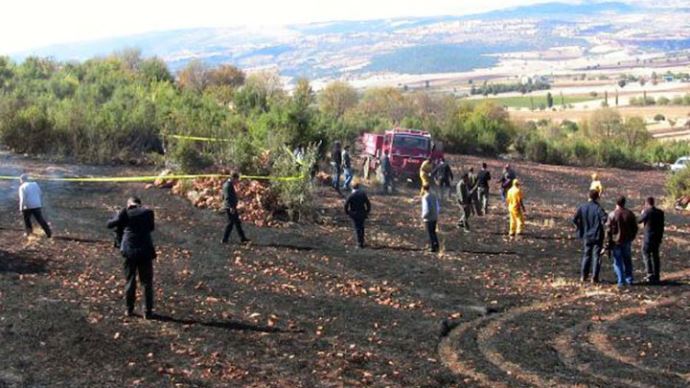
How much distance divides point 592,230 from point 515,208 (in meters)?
5.25

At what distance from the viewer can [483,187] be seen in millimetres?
25594

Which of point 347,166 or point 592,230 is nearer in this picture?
point 592,230

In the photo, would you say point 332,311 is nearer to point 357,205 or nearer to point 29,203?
point 357,205

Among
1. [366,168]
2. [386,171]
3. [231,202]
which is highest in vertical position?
[231,202]

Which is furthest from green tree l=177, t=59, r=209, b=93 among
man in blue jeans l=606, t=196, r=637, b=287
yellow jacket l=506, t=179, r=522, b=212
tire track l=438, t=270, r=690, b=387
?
tire track l=438, t=270, r=690, b=387

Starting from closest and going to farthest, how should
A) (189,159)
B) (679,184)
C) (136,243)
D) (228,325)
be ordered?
(136,243) < (228,325) < (189,159) < (679,184)

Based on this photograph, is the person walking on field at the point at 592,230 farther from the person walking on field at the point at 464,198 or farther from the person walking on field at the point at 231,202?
the person walking on field at the point at 231,202

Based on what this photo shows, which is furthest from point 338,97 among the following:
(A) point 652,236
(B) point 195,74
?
(A) point 652,236

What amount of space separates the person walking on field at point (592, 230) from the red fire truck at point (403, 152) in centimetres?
1616

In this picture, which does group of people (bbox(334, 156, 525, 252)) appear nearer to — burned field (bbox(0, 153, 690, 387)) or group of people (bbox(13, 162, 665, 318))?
group of people (bbox(13, 162, 665, 318))

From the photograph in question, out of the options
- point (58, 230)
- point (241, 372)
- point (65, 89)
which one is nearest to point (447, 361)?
point (241, 372)

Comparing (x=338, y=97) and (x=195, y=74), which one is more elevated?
(x=195, y=74)

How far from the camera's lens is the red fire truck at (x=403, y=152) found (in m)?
33.4

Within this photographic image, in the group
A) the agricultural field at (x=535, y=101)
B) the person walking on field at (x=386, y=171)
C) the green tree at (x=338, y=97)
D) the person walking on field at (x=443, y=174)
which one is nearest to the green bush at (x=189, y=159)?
the person walking on field at (x=386, y=171)
